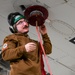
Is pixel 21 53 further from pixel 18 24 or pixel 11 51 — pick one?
pixel 18 24

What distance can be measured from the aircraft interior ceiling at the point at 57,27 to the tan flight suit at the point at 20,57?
55 centimetres

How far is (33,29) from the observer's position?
2281 mm

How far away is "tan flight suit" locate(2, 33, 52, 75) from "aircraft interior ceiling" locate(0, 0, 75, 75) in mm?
551

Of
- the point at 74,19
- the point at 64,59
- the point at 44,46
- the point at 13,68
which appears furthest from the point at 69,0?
the point at 64,59

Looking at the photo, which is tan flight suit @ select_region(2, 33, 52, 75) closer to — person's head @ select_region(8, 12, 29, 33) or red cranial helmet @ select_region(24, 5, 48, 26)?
person's head @ select_region(8, 12, 29, 33)

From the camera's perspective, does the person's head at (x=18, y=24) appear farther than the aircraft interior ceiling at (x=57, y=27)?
No

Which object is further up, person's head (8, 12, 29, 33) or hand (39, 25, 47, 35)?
person's head (8, 12, 29, 33)

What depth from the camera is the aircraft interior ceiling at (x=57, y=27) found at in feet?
6.48

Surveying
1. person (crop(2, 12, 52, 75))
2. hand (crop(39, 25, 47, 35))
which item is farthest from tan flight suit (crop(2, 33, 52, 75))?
hand (crop(39, 25, 47, 35))

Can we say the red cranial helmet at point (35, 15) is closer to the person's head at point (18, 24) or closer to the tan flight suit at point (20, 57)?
the person's head at point (18, 24)

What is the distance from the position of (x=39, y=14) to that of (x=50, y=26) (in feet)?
2.02

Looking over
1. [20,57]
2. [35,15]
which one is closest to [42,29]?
[35,15]

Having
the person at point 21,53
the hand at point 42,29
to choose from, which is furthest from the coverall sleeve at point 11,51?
the hand at point 42,29

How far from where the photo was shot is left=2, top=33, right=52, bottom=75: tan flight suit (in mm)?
1379
